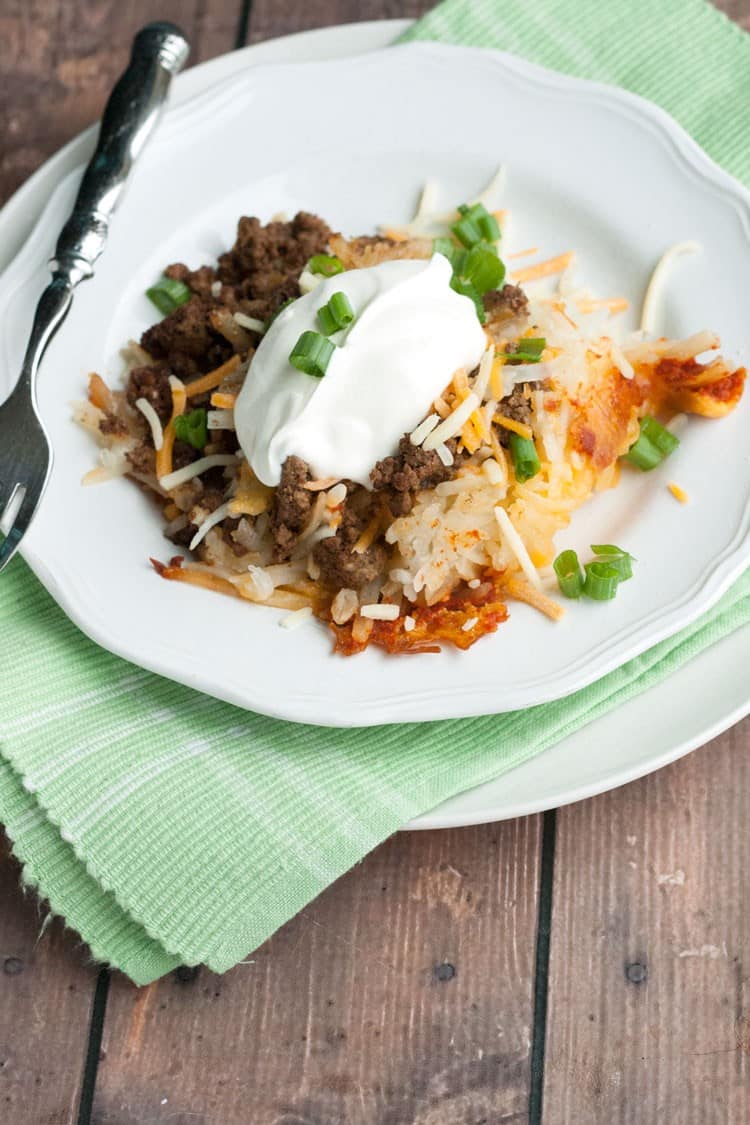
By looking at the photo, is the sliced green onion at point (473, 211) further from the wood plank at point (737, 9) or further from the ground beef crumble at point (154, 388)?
the wood plank at point (737, 9)

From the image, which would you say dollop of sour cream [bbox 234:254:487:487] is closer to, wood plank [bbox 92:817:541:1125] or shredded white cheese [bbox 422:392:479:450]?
shredded white cheese [bbox 422:392:479:450]

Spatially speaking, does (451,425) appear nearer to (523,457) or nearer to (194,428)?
(523,457)

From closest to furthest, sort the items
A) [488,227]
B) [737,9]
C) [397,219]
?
1. [488,227]
2. [397,219]
3. [737,9]

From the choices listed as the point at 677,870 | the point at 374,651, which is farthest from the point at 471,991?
the point at 374,651

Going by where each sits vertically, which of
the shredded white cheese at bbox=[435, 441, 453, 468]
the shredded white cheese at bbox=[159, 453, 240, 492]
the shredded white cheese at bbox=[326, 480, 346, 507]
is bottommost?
the shredded white cheese at bbox=[159, 453, 240, 492]

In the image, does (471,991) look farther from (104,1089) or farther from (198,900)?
(104,1089)

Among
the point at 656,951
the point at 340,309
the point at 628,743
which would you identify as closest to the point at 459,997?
the point at 656,951

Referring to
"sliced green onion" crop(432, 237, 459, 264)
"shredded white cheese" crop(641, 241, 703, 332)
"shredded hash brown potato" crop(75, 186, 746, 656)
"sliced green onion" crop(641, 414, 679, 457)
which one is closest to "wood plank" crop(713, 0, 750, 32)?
"shredded white cheese" crop(641, 241, 703, 332)
